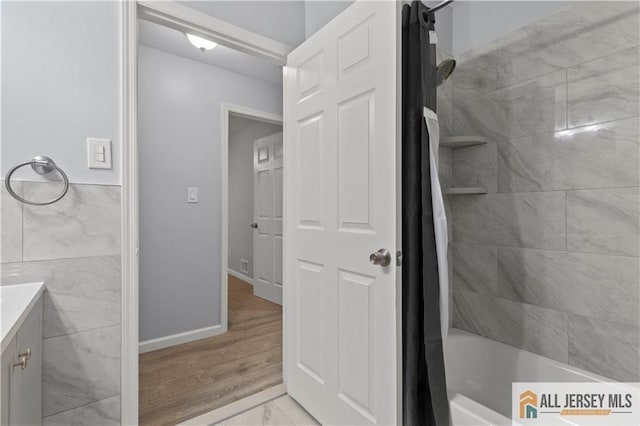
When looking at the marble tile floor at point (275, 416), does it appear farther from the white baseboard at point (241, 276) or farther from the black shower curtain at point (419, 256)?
the white baseboard at point (241, 276)

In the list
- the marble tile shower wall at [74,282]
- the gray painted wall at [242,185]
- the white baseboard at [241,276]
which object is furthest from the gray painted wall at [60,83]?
the white baseboard at [241,276]

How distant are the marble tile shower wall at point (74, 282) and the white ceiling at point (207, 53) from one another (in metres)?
1.58

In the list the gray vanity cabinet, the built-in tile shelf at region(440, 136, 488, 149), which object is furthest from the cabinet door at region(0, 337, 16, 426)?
the built-in tile shelf at region(440, 136, 488, 149)

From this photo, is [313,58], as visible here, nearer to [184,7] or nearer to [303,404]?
[184,7]

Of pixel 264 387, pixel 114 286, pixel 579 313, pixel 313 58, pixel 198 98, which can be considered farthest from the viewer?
pixel 198 98

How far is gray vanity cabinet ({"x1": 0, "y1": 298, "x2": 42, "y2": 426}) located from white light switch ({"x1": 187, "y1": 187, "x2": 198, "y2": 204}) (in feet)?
5.32

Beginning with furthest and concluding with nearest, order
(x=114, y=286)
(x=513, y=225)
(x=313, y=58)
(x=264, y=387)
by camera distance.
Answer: (x=264, y=387), (x=513, y=225), (x=313, y=58), (x=114, y=286)

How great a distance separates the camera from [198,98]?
2760mm

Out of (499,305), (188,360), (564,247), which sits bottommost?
(188,360)

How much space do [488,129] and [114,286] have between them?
2.16 m

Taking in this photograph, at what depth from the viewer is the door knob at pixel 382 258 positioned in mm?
1187

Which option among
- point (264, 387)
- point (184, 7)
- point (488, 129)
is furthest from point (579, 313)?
point (184, 7)

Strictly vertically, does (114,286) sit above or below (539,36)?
below

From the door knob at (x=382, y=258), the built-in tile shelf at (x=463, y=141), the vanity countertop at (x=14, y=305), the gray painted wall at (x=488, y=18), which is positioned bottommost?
the vanity countertop at (x=14, y=305)
